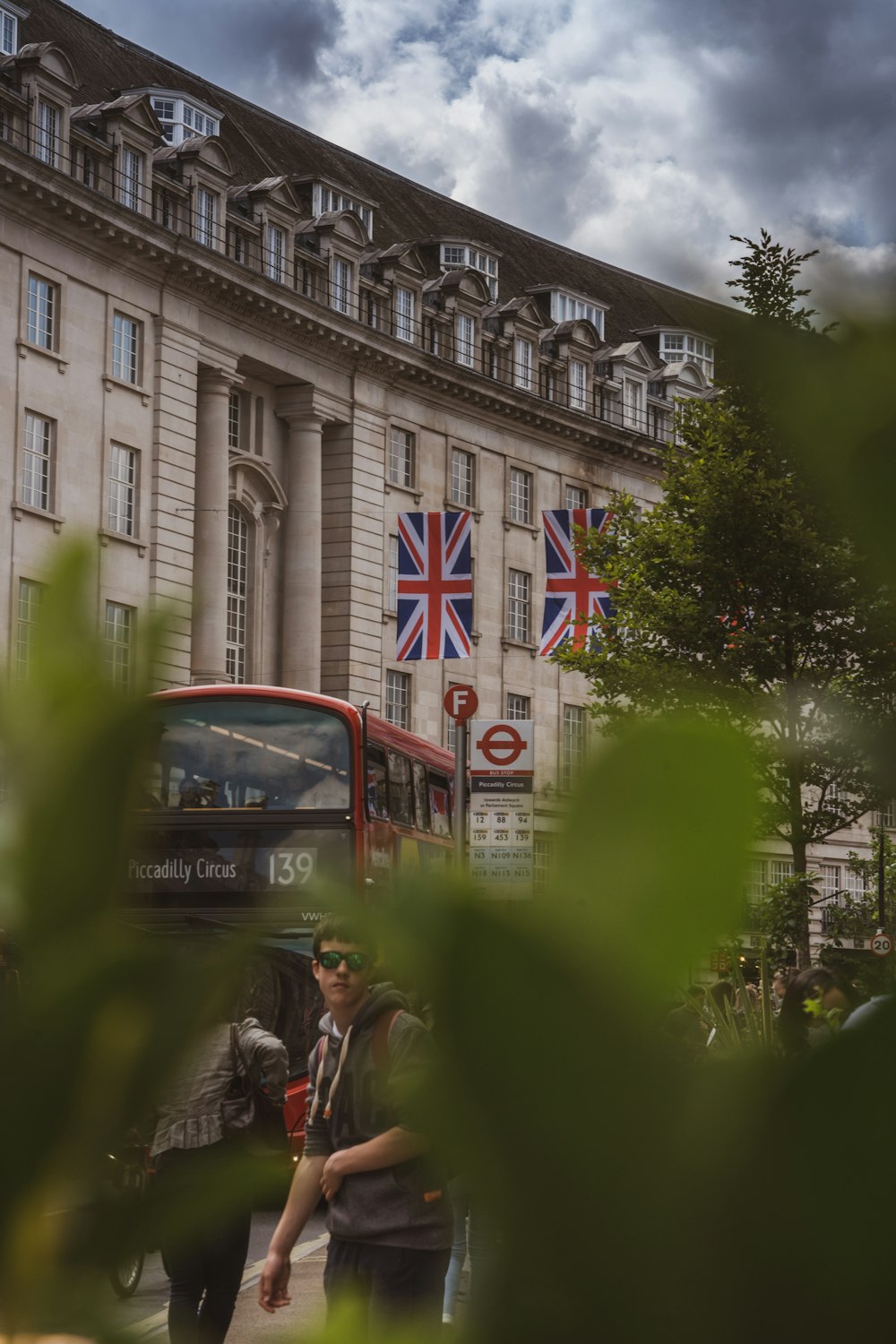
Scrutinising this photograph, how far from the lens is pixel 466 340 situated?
145 feet

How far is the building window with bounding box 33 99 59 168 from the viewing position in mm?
32781

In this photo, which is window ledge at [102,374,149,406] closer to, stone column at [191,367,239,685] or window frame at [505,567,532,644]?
stone column at [191,367,239,685]

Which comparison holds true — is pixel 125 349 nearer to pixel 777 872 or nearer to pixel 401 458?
pixel 401 458

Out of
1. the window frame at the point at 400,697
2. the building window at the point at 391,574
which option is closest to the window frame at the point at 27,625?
the window frame at the point at 400,697

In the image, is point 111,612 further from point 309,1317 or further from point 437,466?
point 437,466

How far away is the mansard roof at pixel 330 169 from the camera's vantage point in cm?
3888

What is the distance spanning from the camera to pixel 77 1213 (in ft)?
2.02

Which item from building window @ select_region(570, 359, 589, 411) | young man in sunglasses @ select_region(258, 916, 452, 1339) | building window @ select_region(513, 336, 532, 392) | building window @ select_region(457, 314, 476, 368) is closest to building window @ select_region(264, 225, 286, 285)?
building window @ select_region(457, 314, 476, 368)

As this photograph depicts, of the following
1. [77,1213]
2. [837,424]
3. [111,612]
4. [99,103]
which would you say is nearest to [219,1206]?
[77,1213]

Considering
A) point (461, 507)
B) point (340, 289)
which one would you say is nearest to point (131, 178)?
point (340, 289)

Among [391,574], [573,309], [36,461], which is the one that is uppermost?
[573,309]

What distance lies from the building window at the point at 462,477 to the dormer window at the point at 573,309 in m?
8.03

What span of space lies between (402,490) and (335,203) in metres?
7.39

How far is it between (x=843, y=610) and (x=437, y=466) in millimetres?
41029
